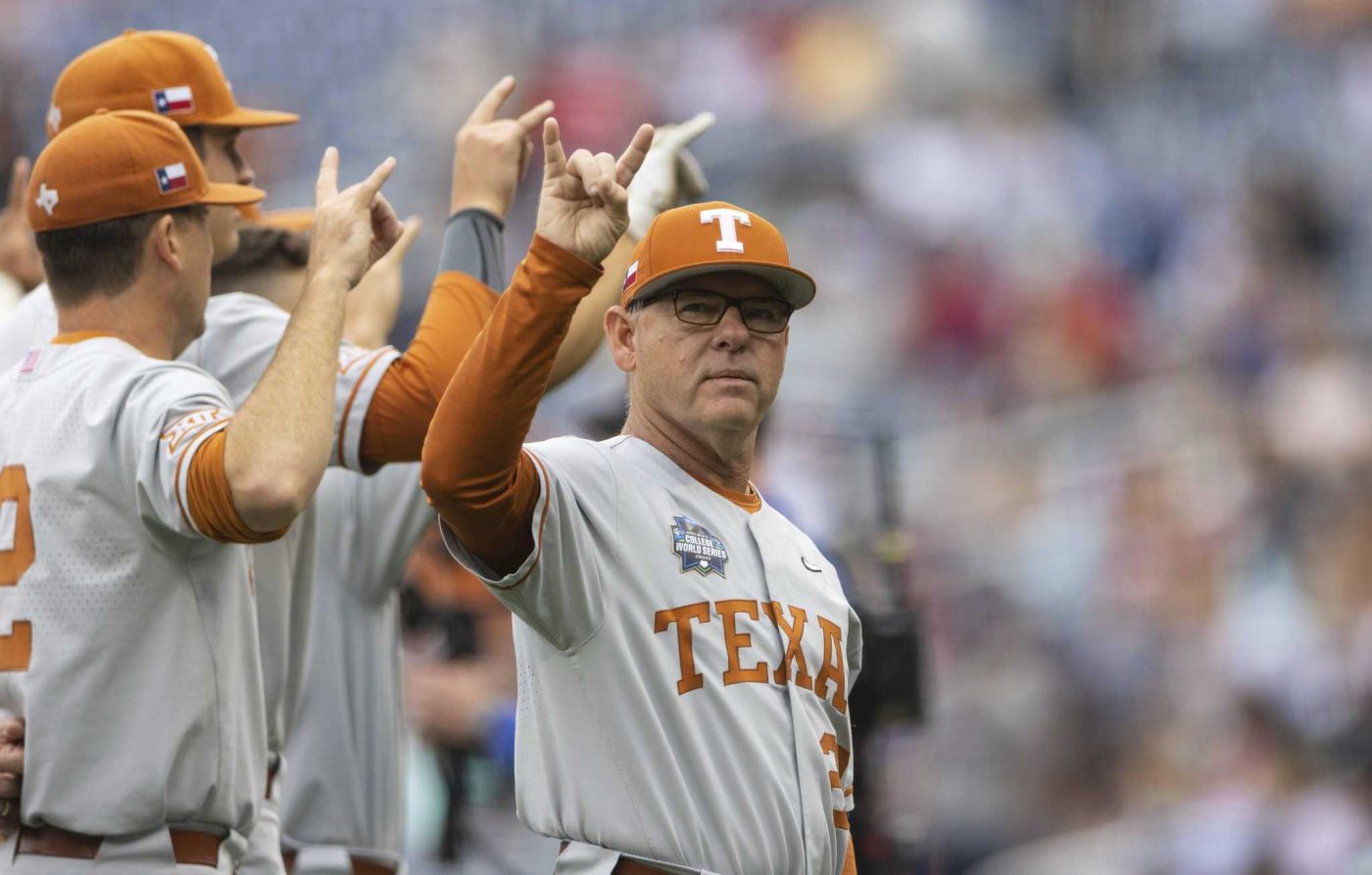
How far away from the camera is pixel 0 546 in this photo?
263 centimetres

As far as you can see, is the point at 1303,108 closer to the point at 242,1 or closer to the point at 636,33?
the point at 636,33

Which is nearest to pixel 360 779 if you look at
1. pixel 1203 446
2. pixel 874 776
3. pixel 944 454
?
pixel 874 776

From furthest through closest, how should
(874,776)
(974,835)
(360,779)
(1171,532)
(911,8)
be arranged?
(911,8), (1171,532), (974,835), (874,776), (360,779)

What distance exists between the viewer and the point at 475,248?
3.23 meters

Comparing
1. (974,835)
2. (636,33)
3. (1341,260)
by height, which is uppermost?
(636,33)

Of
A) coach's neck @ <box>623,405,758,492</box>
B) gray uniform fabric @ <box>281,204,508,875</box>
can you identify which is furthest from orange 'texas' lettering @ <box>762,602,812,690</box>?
gray uniform fabric @ <box>281,204,508,875</box>

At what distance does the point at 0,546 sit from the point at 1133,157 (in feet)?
29.7

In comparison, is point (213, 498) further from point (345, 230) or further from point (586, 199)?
point (586, 199)

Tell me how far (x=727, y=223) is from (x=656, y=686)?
73 cm

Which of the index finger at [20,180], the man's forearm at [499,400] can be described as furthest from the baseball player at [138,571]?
the index finger at [20,180]

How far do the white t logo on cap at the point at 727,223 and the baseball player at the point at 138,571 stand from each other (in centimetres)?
53

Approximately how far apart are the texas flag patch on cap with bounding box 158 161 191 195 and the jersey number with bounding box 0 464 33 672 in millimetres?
501

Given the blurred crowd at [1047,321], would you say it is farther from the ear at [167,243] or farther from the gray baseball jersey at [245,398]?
the ear at [167,243]

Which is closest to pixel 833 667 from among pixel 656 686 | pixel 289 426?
pixel 656 686
